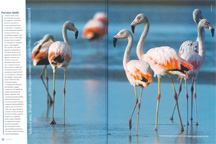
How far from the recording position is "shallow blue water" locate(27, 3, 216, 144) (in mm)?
8102

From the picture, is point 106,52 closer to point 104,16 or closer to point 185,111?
point 104,16

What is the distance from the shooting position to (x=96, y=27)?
8156mm

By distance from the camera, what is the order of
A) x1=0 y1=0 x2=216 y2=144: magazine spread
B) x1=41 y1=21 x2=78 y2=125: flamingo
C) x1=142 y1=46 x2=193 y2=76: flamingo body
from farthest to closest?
Answer: x1=41 y1=21 x2=78 y2=125: flamingo
x1=0 y1=0 x2=216 y2=144: magazine spread
x1=142 y1=46 x2=193 y2=76: flamingo body

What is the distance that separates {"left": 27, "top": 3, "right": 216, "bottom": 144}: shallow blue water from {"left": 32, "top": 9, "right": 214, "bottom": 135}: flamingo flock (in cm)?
5

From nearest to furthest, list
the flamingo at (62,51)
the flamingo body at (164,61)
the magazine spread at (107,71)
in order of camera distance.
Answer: the flamingo body at (164,61) → the magazine spread at (107,71) → the flamingo at (62,51)

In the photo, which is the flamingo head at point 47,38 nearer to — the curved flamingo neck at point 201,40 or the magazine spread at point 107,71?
the magazine spread at point 107,71

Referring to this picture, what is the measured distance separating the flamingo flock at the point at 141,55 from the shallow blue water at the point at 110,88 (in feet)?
0.17

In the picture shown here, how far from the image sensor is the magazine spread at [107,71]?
26.5ft

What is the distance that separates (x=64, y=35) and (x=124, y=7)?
0.78 metres

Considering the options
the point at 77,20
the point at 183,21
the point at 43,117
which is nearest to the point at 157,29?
the point at 183,21

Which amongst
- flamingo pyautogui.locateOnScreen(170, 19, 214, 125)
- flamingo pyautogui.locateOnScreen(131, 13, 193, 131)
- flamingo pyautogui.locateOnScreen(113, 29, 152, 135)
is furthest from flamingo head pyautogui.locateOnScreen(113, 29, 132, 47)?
flamingo pyautogui.locateOnScreen(170, 19, 214, 125)

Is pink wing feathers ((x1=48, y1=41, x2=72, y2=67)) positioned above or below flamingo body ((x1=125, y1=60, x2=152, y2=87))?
above

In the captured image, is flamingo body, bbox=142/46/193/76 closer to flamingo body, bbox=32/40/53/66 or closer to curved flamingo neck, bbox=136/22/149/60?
curved flamingo neck, bbox=136/22/149/60

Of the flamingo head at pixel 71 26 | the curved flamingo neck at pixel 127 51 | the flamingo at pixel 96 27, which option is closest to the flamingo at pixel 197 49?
the curved flamingo neck at pixel 127 51
